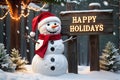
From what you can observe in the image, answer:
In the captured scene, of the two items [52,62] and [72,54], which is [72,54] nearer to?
[72,54]

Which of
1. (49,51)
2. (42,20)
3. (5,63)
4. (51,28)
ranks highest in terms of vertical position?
(42,20)

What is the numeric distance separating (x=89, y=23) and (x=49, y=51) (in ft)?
7.92

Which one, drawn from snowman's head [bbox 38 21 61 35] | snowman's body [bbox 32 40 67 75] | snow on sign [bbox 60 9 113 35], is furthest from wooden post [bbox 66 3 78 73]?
snowman's head [bbox 38 21 61 35]

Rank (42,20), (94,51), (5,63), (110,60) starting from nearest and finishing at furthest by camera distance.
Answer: (5,63) < (42,20) < (94,51) < (110,60)

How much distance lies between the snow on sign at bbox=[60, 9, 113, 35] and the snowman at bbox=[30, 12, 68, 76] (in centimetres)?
92

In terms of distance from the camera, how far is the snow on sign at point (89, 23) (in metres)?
15.4

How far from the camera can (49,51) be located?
14.5 m

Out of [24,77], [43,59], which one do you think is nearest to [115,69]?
[43,59]

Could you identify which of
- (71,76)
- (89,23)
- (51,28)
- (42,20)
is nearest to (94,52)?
(89,23)

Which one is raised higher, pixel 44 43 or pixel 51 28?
pixel 51 28

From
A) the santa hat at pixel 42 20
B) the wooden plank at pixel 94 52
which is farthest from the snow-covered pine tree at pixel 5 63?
the wooden plank at pixel 94 52

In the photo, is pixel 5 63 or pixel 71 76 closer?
→ pixel 5 63

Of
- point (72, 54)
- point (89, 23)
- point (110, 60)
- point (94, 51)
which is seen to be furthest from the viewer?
point (110, 60)

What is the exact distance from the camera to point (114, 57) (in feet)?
53.5
